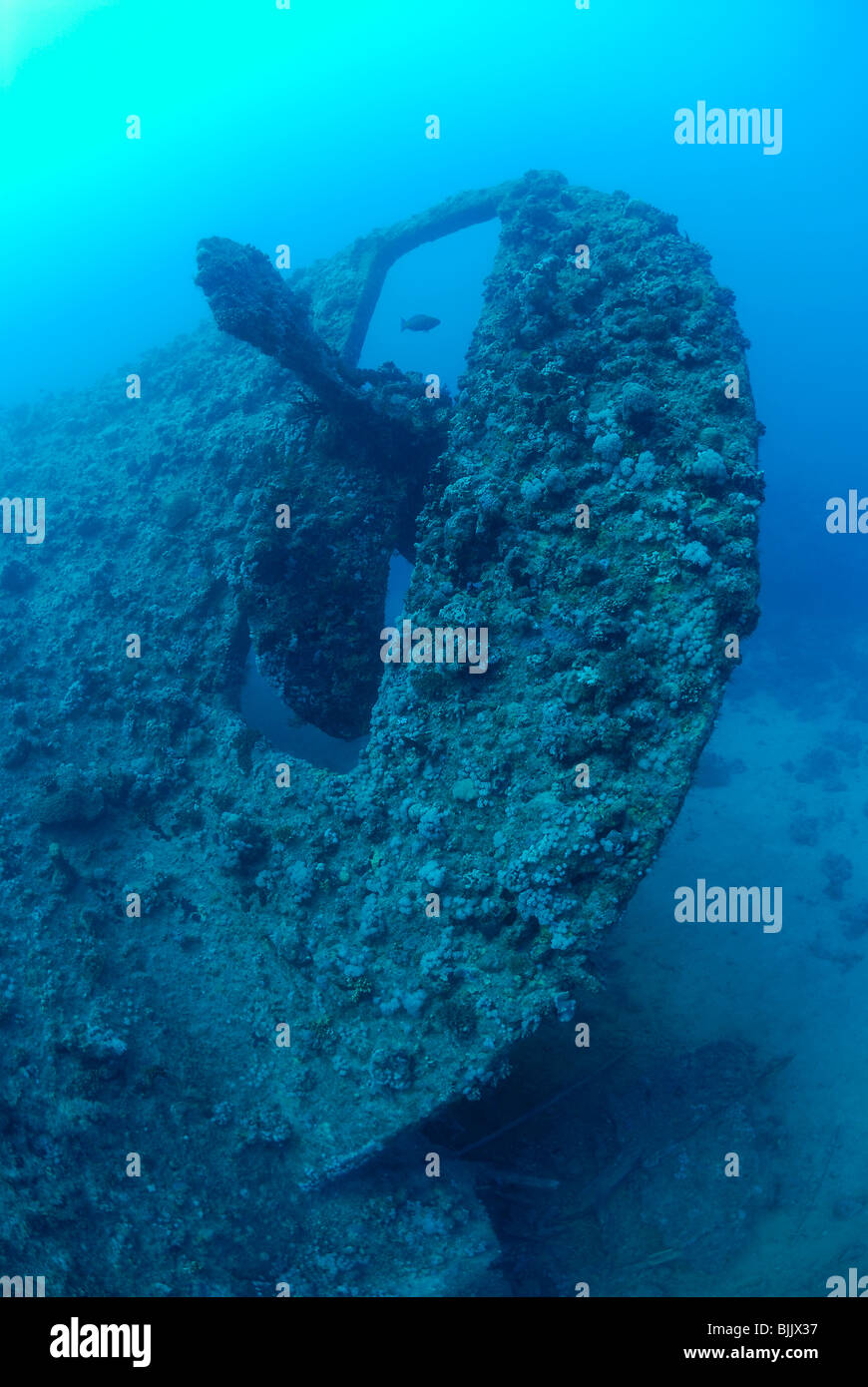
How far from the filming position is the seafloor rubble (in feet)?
26.3

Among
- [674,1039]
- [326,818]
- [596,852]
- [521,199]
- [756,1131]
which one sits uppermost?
[521,199]

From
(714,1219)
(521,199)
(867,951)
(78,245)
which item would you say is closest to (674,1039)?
(714,1219)

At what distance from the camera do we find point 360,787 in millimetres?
9703

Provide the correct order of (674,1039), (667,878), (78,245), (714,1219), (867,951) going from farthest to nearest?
(78,245)
(667,878)
(867,951)
(674,1039)
(714,1219)

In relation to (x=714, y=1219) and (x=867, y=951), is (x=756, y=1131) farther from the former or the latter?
(x=867, y=951)

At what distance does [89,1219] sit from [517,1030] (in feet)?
18.5

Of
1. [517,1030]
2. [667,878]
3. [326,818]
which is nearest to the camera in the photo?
[517,1030]

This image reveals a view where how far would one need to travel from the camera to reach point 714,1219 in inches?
442

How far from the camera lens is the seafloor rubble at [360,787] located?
316 inches

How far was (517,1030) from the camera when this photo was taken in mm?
7496
